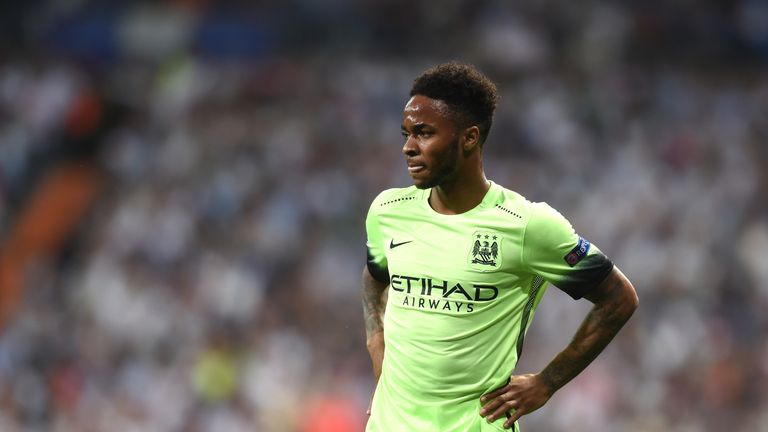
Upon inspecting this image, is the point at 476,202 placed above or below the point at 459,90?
below

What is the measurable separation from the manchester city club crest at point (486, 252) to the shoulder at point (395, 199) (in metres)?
0.38

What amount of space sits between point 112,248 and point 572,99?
208 inches

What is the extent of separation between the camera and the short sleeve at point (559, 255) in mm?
4523

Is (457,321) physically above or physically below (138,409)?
above

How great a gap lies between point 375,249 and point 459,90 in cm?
78

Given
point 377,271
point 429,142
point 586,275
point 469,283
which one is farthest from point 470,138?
point 377,271

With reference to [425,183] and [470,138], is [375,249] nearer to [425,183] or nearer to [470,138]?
[425,183]

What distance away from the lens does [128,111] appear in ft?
49.8

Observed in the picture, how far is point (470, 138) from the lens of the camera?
182 inches

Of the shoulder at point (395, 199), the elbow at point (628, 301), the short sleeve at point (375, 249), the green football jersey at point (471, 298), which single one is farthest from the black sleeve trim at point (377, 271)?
the elbow at point (628, 301)

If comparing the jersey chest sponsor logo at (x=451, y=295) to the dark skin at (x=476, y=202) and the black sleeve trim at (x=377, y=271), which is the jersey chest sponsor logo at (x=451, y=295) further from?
the black sleeve trim at (x=377, y=271)

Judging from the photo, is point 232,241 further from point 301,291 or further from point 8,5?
point 8,5

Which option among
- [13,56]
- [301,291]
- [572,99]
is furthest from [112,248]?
[572,99]

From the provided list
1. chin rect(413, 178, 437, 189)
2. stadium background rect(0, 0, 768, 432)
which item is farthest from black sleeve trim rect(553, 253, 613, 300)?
stadium background rect(0, 0, 768, 432)
